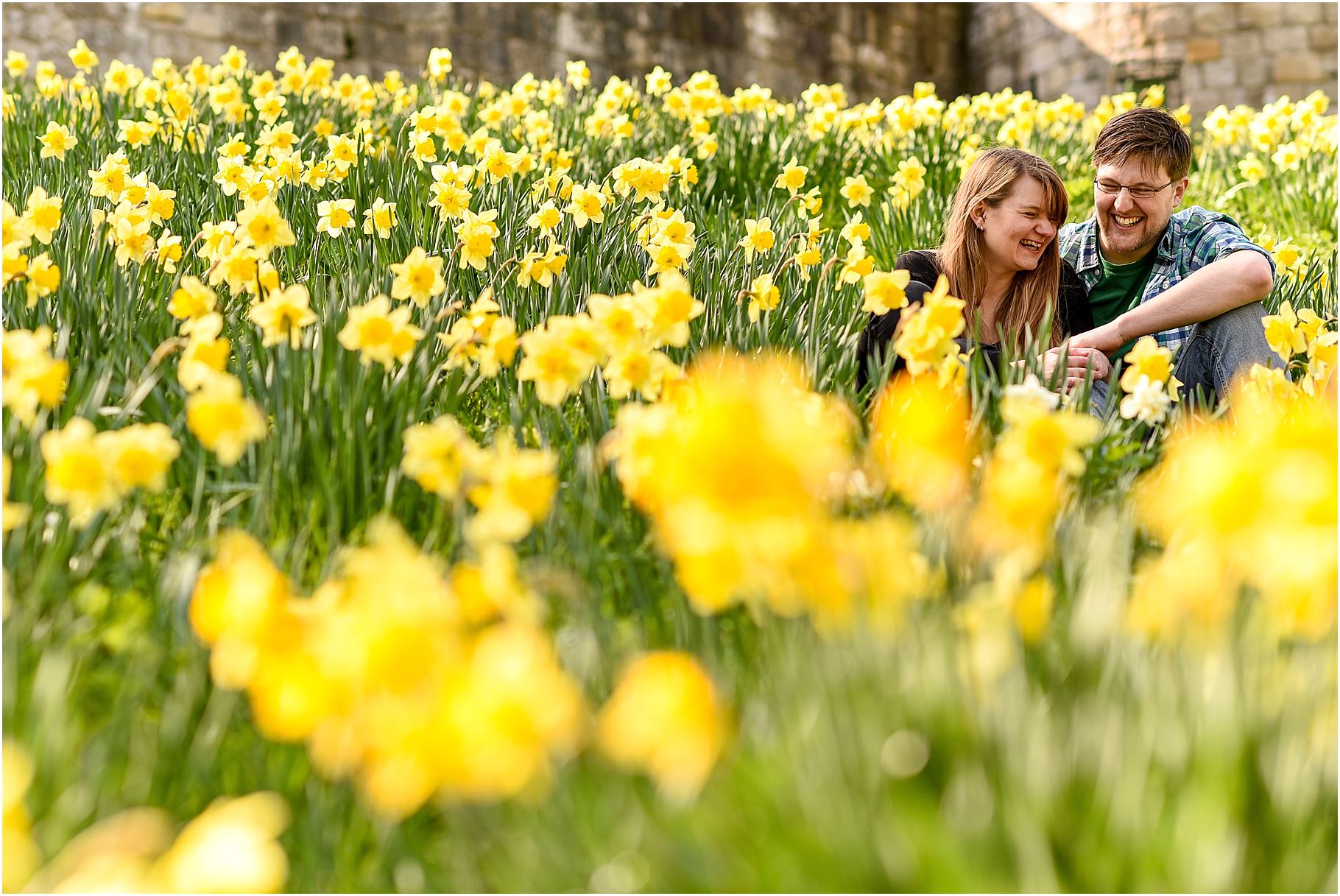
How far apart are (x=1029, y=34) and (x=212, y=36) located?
8.15 metres

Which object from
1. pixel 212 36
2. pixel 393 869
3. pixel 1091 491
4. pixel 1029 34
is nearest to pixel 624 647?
pixel 393 869

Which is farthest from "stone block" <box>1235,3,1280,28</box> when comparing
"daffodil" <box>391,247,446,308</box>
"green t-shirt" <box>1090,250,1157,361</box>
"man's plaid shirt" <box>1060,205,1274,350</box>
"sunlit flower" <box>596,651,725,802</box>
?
"sunlit flower" <box>596,651,725,802</box>

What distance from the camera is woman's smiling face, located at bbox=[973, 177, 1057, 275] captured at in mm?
2998

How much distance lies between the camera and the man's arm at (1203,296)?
285 centimetres

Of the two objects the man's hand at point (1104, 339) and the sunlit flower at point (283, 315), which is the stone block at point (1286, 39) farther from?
the sunlit flower at point (283, 315)

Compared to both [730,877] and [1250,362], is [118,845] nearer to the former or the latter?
[730,877]

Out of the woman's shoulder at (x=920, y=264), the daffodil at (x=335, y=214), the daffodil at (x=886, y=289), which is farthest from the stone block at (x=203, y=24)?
the daffodil at (x=886, y=289)

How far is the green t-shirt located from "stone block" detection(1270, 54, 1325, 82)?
9.16m

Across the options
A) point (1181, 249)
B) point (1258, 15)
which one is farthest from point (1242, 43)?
point (1181, 249)

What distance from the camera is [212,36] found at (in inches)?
320

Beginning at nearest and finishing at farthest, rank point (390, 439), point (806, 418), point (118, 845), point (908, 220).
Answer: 1. point (118, 845)
2. point (806, 418)
3. point (390, 439)
4. point (908, 220)

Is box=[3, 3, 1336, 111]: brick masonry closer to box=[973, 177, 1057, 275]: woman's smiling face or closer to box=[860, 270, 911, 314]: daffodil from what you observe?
box=[973, 177, 1057, 275]: woman's smiling face

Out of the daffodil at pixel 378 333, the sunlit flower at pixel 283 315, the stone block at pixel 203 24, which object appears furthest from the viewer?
the stone block at pixel 203 24

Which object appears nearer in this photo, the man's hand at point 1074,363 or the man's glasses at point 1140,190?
the man's hand at point 1074,363
